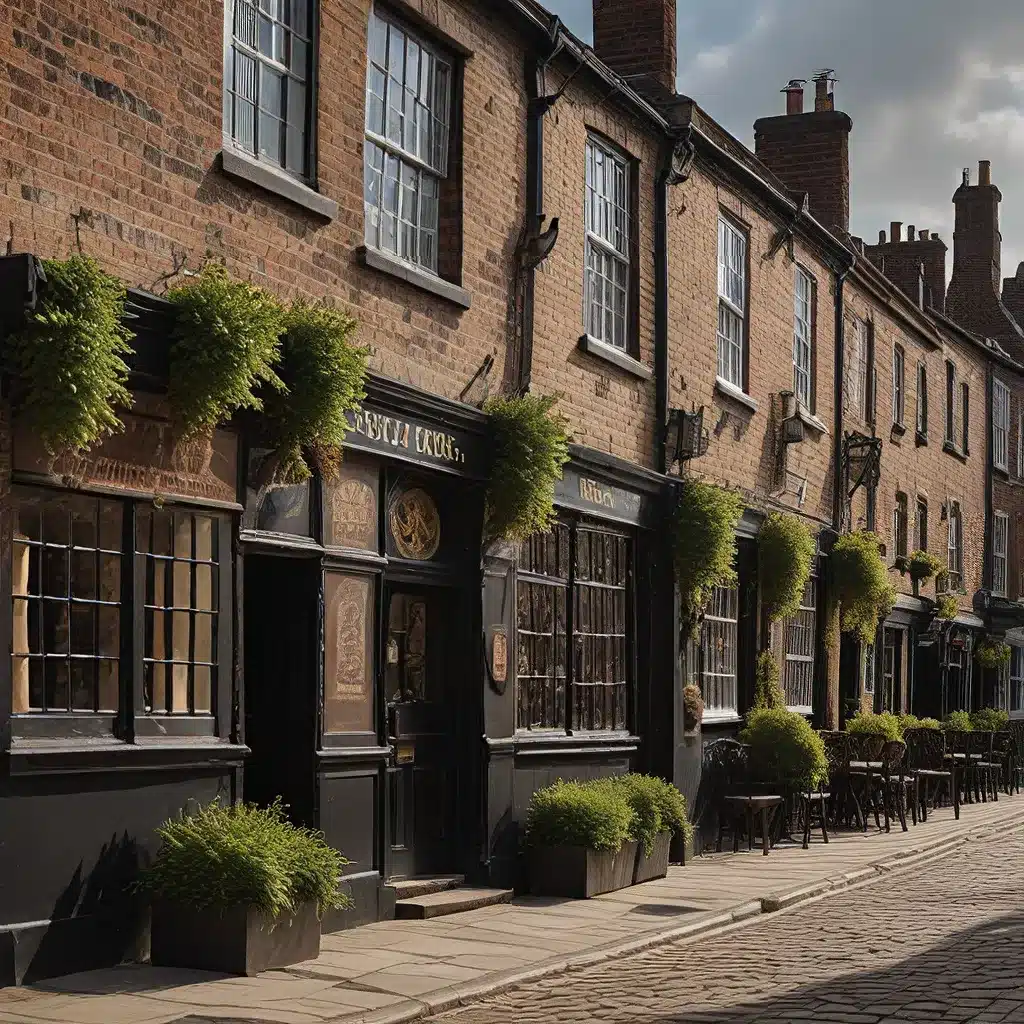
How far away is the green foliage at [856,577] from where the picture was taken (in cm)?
2261

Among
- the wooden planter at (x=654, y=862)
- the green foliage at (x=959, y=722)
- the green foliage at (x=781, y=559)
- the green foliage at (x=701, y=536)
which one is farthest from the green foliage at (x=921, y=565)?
the wooden planter at (x=654, y=862)

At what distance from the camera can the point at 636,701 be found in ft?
53.9

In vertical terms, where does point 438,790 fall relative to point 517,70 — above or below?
below

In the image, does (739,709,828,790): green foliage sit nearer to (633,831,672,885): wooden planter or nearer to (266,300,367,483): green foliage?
(633,831,672,885): wooden planter

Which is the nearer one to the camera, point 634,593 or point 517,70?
point 517,70

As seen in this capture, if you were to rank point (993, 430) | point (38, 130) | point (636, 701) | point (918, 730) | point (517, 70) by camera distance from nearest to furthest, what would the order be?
1. point (38, 130)
2. point (517, 70)
3. point (636, 701)
4. point (918, 730)
5. point (993, 430)

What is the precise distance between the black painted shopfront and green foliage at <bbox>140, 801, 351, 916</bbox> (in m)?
1.33

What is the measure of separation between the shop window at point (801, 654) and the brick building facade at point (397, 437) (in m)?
0.07

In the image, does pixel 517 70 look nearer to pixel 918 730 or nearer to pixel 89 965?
pixel 89 965

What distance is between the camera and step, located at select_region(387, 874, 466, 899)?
12.1 m

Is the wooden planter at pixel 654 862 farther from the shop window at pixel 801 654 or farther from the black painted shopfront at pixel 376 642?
the shop window at pixel 801 654

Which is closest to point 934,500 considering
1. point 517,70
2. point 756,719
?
point 756,719

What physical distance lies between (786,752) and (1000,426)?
19.1 metres

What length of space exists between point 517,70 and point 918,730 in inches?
513
